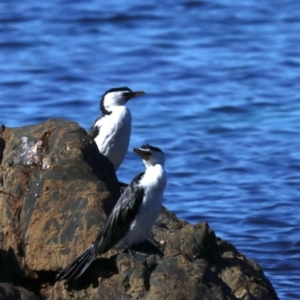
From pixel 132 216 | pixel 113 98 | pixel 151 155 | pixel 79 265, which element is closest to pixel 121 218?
pixel 132 216

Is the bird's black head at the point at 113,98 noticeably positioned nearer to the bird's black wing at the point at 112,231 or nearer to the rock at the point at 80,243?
the rock at the point at 80,243

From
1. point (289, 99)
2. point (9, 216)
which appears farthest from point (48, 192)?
point (289, 99)

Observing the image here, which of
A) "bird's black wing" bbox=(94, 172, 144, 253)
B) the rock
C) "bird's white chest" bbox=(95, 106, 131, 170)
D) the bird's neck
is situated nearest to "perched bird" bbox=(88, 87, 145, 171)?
"bird's white chest" bbox=(95, 106, 131, 170)

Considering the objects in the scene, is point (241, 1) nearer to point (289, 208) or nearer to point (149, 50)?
point (149, 50)

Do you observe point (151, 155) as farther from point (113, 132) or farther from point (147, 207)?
point (113, 132)

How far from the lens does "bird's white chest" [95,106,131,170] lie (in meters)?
10.6

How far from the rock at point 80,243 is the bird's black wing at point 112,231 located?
132 mm

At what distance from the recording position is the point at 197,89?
2120cm

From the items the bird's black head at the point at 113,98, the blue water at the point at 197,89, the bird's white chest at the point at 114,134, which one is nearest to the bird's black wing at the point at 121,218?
the bird's white chest at the point at 114,134

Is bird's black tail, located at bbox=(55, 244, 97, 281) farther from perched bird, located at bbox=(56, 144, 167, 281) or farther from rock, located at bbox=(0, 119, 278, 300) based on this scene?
rock, located at bbox=(0, 119, 278, 300)

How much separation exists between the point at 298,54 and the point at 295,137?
5.92 m

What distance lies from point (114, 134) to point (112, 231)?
289 centimetres

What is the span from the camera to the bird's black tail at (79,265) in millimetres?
7676

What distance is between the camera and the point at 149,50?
950 inches
